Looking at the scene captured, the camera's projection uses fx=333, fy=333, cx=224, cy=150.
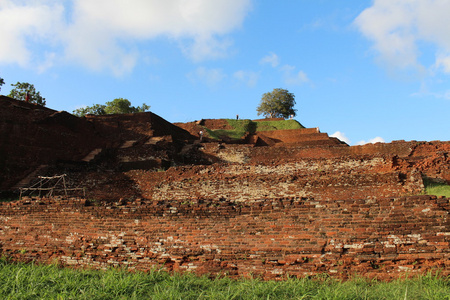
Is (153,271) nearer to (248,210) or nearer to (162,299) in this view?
(162,299)

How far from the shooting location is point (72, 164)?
614 inches

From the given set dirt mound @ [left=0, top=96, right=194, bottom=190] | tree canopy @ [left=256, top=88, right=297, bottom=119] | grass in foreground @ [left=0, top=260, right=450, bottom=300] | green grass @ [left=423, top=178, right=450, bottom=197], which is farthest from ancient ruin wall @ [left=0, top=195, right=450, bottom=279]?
tree canopy @ [left=256, top=88, right=297, bottom=119]

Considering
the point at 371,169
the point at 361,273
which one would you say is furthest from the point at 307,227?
the point at 371,169

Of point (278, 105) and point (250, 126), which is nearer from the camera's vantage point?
point (250, 126)

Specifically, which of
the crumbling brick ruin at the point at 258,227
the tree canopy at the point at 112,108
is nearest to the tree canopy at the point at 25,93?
the tree canopy at the point at 112,108

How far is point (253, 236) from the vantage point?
212 inches

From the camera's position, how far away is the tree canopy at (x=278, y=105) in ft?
137

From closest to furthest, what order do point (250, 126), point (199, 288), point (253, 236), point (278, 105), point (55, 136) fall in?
point (199, 288)
point (253, 236)
point (55, 136)
point (250, 126)
point (278, 105)

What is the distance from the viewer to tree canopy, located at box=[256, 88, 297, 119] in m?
41.7

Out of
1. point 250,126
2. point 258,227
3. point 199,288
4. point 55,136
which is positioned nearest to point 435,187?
point 258,227

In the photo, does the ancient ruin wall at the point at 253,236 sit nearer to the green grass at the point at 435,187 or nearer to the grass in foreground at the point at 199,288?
the grass in foreground at the point at 199,288

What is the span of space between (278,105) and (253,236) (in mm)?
37454

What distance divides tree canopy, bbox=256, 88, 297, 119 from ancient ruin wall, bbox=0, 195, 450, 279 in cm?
3669

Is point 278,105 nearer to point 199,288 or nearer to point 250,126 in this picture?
point 250,126
